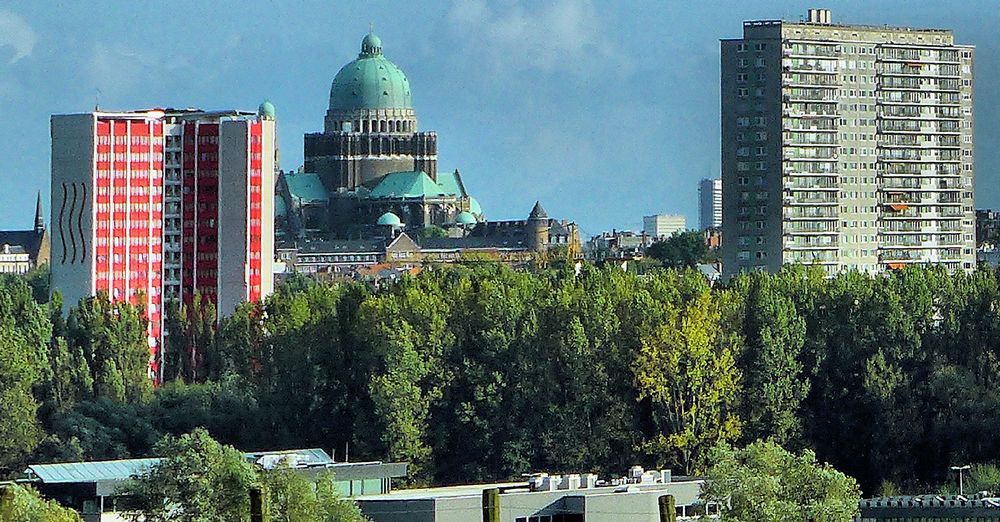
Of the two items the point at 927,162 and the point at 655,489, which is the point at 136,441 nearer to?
the point at 655,489

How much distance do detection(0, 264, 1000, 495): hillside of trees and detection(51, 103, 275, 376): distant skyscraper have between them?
24093 mm

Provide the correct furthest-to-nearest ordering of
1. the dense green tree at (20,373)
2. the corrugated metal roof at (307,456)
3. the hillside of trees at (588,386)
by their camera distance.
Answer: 1. the dense green tree at (20,373)
2. the hillside of trees at (588,386)
3. the corrugated metal roof at (307,456)

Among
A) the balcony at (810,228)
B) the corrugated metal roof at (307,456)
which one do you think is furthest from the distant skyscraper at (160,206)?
the balcony at (810,228)

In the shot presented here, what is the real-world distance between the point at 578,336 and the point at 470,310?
216 inches

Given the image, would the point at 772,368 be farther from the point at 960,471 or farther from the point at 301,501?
the point at 301,501

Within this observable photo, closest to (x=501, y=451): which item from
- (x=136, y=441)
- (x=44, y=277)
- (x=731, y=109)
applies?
(x=136, y=441)

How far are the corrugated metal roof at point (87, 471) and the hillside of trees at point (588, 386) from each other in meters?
17.0

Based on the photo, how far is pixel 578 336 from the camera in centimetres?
10494

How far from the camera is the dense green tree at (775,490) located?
7350cm

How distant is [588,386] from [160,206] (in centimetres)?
3922

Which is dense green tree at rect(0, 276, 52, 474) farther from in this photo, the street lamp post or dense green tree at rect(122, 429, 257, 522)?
the street lamp post

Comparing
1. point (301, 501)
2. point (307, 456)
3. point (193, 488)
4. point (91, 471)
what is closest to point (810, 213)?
point (307, 456)

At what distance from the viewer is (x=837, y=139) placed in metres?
177

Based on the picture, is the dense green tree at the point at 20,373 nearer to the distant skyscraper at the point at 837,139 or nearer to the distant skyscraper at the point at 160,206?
the distant skyscraper at the point at 160,206
